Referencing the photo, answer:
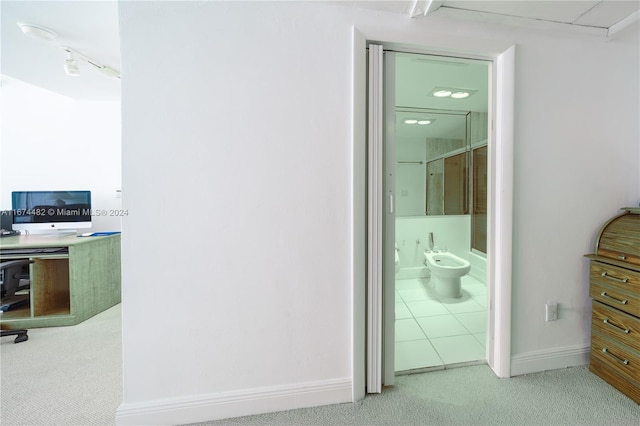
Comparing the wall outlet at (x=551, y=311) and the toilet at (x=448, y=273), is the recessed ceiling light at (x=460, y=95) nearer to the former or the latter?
the toilet at (x=448, y=273)

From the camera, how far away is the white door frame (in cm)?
143

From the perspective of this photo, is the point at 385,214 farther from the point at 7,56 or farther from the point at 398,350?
the point at 7,56

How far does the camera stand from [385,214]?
1.50 meters

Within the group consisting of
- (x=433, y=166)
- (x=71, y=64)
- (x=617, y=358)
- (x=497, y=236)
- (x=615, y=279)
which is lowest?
(x=617, y=358)

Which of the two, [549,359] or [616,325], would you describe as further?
[549,359]

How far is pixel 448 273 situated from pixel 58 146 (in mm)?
4930

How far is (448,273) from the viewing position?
2668 mm

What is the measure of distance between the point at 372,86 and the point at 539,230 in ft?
4.73

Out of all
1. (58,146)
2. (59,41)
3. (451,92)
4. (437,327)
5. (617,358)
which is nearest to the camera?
(617,358)

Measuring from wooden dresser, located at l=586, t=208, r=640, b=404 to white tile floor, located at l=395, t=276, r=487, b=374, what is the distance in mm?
662

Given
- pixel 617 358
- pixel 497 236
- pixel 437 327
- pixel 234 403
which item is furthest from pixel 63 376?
pixel 617 358

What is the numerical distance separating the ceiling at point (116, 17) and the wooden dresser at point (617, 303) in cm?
119

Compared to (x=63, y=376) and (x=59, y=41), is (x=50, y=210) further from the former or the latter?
(x=63, y=376)

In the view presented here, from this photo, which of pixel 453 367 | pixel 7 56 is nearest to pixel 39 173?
pixel 7 56
